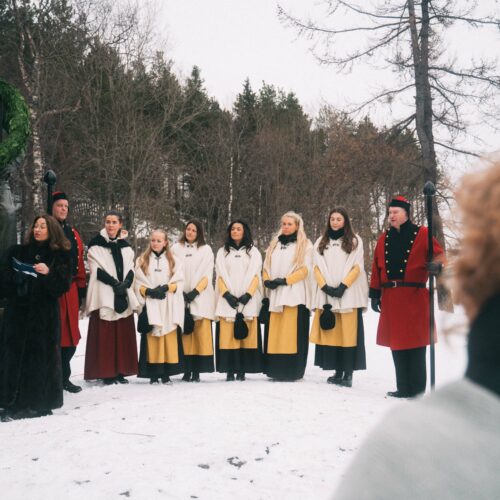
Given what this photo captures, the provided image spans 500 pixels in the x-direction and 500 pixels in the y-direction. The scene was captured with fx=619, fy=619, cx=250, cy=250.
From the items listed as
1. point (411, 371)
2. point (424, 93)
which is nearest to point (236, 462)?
point (411, 371)

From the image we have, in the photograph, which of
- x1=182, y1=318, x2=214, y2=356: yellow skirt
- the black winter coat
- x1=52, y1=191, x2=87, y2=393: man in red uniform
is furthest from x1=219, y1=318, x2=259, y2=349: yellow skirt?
the black winter coat

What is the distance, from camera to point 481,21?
497 inches

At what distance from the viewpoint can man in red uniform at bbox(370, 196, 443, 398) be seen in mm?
6801

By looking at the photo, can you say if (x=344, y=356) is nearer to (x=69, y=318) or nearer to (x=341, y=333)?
(x=341, y=333)

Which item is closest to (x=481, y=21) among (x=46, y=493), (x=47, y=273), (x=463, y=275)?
(x=47, y=273)

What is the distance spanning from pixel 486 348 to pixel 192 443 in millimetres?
4311

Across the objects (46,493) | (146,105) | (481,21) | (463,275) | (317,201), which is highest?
(146,105)

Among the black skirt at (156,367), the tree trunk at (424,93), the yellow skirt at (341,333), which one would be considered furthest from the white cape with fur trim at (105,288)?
the tree trunk at (424,93)

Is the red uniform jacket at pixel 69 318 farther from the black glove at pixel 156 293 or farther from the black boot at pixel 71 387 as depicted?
the black glove at pixel 156 293

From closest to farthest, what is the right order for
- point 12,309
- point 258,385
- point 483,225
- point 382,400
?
point 483,225 → point 12,309 → point 382,400 → point 258,385

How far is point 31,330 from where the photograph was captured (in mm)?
5930

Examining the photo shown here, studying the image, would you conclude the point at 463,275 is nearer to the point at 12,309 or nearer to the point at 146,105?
the point at 12,309

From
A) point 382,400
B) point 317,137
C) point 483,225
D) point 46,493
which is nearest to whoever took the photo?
point 483,225

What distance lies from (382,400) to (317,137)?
26.2 meters
